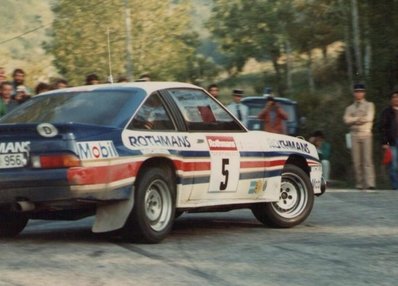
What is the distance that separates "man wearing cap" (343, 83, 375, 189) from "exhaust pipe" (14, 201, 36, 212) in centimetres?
885

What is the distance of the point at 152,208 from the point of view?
880 centimetres

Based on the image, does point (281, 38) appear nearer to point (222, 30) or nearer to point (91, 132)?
point (222, 30)

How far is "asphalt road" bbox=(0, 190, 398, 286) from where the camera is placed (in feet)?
22.9

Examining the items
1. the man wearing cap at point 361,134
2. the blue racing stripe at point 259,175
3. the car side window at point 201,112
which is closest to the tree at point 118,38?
the man wearing cap at point 361,134

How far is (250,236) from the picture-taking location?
31.2ft

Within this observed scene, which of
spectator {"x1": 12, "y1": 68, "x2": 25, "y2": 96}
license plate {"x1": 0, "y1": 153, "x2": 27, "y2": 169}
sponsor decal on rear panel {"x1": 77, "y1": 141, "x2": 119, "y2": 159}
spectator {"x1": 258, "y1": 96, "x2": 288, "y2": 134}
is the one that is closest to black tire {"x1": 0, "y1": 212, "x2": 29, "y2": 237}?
license plate {"x1": 0, "y1": 153, "x2": 27, "y2": 169}

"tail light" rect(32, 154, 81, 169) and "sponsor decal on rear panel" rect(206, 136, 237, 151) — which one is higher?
"sponsor decal on rear panel" rect(206, 136, 237, 151)

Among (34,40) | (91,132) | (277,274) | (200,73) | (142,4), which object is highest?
(34,40)

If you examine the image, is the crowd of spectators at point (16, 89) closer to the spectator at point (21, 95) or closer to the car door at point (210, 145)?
the spectator at point (21, 95)

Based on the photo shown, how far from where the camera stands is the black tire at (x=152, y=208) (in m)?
8.50

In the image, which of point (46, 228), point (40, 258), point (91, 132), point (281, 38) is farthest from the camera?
point (281, 38)

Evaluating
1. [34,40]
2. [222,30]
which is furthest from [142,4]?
[34,40]

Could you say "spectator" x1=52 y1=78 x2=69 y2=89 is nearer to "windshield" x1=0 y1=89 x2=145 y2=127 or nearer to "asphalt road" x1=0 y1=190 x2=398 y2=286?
"asphalt road" x1=0 y1=190 x2=398 y2=286

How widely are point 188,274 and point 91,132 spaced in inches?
72.1
